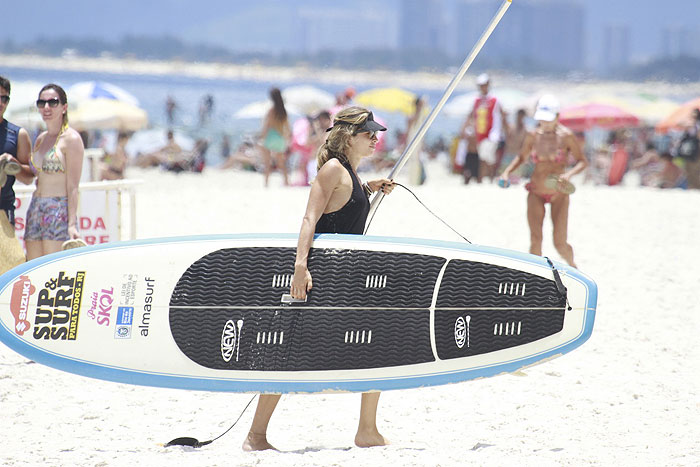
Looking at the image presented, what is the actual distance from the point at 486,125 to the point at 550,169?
18.5ft

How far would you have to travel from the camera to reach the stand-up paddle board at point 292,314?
3.73 m

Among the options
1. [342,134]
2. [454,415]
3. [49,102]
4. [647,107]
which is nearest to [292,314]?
[342,134]

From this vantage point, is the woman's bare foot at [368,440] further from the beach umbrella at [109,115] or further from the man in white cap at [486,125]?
the beach umbrella at [109,115]

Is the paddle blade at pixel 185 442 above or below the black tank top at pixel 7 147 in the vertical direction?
below

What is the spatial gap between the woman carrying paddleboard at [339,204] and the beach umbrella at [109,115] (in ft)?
43.1

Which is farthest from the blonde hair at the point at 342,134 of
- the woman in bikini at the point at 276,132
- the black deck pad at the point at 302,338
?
the woman in bikini at the point at 276,132

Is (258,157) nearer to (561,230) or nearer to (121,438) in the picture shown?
(561,230)

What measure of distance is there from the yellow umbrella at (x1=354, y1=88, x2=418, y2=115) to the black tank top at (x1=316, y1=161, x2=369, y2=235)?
16.2m

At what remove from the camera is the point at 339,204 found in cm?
365

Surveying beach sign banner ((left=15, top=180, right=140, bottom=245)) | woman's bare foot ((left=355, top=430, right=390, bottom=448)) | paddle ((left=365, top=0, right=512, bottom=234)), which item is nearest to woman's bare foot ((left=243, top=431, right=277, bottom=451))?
woman's bare foot ((left=355, top=430, right=390, bottom=448))

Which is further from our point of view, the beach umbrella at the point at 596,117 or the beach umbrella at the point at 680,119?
the beach umbrella at the point at 596,117

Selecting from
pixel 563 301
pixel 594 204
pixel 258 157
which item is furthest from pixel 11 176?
pixel 258 157

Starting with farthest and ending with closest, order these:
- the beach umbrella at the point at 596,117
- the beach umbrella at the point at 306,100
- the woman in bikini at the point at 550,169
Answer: the beach umbrella at the point at 306,100 < the beach umbrella at the point at 596,117 < the woman in bikini at the point at 550,169

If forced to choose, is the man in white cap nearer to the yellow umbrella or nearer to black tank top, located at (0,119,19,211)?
the yellow umbrella
